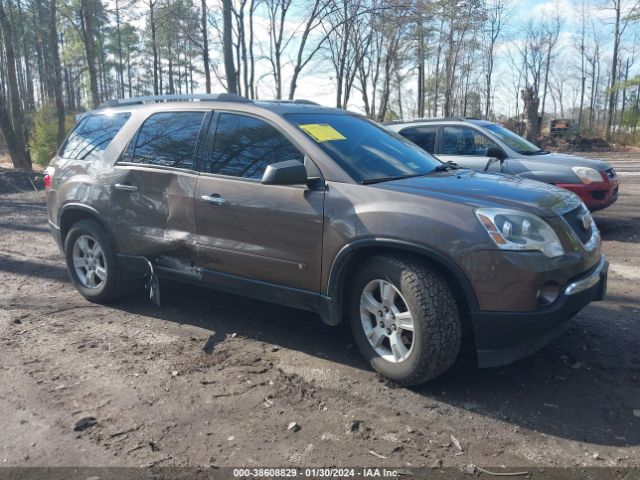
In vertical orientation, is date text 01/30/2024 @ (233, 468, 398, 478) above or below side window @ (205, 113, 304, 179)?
below

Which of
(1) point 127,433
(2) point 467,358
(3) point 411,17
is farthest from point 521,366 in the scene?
(3) point 411,17

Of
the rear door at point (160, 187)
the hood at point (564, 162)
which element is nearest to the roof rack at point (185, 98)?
the rear door at point (160, 187)

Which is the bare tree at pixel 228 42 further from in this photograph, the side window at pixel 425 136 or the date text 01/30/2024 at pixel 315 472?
the date text 01/30/2024 at pixel 315 472

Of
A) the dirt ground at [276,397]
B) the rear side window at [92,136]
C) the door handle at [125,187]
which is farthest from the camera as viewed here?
the rear side window at [92,136]

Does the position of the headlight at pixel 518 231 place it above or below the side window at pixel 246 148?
below

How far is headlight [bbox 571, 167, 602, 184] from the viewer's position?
789 cm

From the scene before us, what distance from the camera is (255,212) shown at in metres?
4.13

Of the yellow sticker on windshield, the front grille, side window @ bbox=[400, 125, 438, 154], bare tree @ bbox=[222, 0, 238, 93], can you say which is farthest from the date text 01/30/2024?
bare tree @ bbox=[222, 0, 238, 93]

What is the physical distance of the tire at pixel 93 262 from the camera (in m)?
5.17

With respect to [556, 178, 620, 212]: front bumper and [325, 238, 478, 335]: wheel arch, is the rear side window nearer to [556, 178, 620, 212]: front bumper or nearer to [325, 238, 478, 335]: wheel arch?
[325, 238, 478, 335]: wheel arch

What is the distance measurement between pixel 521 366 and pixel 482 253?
45.0 inches

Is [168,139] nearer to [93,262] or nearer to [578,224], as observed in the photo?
[93,262]

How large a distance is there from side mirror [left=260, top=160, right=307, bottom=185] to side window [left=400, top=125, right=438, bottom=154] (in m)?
5.67

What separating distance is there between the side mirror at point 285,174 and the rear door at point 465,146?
5.37 m
